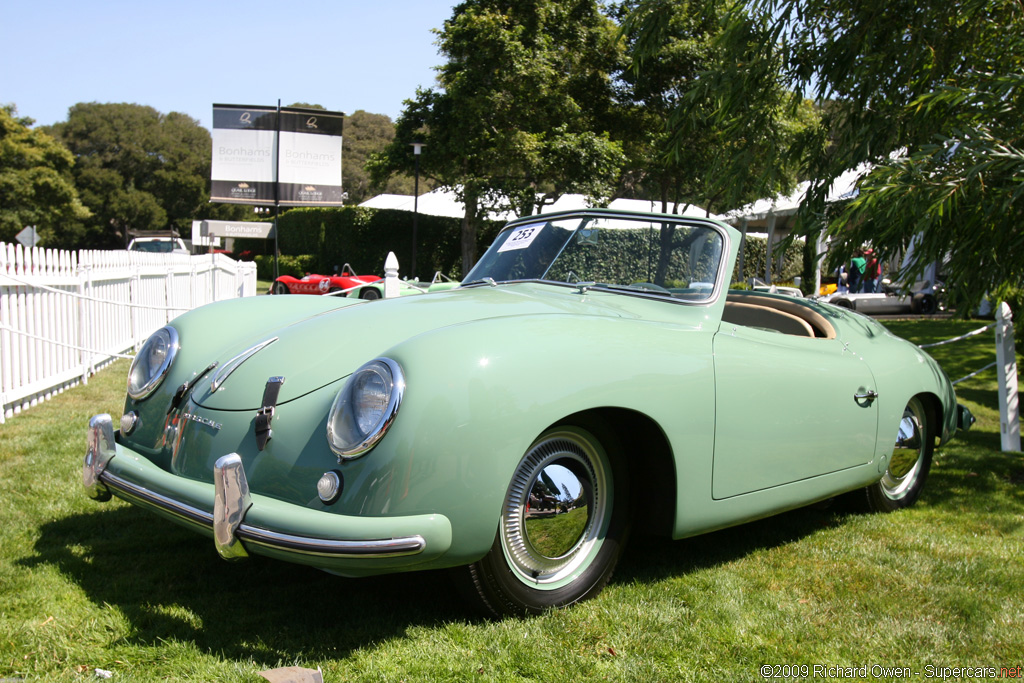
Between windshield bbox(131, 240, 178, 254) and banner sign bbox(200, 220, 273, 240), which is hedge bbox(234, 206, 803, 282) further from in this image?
windshield bbox(131, 240, 178, 254)

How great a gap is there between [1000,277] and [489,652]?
376cm

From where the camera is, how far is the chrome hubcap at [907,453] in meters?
4.12

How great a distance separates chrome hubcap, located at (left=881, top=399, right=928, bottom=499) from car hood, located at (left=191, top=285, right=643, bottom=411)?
1.79 metres

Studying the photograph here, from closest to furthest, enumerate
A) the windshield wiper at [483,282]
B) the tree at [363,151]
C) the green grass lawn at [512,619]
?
the green grass lawn at [512,619] < the windshield wiper at [483,282] < the tree at [363,151]

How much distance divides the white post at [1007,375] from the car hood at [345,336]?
11.8ft

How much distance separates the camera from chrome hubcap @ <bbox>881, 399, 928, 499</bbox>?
4121 millimetres

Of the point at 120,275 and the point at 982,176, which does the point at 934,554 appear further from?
the point at 120,275

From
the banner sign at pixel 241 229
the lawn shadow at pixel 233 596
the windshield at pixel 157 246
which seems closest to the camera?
the lawn shadow at pixel 233 596

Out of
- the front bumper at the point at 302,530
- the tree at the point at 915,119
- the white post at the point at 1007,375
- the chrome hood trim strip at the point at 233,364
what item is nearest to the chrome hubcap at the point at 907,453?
the tree at the point at 915,119

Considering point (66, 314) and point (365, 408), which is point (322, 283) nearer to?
point (66, 314)

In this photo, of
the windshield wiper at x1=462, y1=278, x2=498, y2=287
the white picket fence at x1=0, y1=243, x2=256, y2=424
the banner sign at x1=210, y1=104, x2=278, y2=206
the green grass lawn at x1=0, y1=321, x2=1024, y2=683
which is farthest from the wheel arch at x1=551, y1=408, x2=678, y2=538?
the banner sign at x1=210, y1=104, x2=278, y2=206

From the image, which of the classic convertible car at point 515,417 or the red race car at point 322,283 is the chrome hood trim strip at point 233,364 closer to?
the classic convertible car at point 515,417

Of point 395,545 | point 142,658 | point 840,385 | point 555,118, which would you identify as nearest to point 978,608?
point 840,385

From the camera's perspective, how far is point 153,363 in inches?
128
